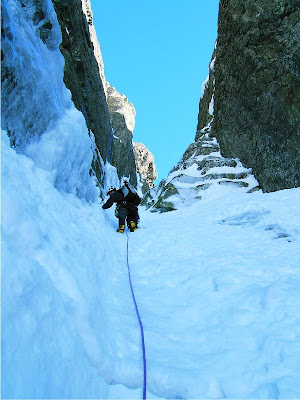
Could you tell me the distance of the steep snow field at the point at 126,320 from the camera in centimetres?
151

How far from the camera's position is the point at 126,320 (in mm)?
2680

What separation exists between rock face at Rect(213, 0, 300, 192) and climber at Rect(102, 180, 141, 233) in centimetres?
828

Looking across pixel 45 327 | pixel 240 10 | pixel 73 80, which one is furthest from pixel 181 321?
pixel 240 10

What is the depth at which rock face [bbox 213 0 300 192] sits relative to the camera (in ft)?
44.0

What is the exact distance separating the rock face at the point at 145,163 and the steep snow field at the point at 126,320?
222ft

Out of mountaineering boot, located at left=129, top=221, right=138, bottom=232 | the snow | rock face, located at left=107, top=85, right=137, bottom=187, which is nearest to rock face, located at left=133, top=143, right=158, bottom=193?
rock face, located at left=107, top=85, right=137, bottom=187

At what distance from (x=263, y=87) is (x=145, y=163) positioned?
203 feet

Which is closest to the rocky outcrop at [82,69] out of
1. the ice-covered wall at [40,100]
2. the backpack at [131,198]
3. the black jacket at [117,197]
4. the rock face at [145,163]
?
the backpack at [131,198]

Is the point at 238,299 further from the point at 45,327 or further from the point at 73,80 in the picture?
the point at 73,80

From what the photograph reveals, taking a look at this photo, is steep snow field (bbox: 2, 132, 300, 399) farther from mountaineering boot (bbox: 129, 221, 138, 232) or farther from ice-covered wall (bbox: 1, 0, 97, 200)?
mountaineering boot (bbox: 129, 221, 138, 232)

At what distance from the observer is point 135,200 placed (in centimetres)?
1013

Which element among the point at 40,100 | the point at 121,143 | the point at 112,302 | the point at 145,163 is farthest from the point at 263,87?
the point at 145,163

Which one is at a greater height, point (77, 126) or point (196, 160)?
point (196, 160)

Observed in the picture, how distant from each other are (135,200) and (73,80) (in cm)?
1064
